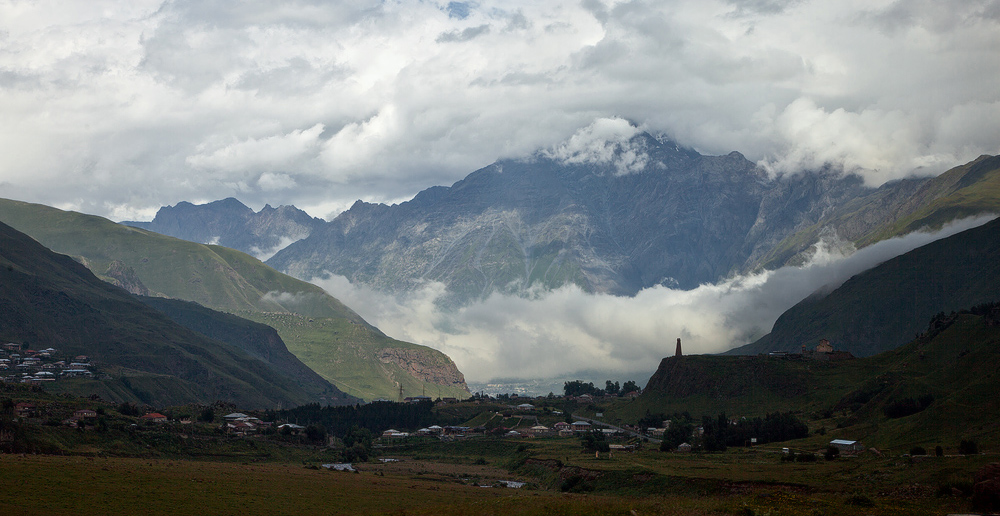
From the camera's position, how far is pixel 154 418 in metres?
179

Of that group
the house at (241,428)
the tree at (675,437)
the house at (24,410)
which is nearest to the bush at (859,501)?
the tree at (675,437)

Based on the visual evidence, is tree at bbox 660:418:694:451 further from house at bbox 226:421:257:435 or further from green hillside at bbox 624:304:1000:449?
house at bbox 226:421:257:435

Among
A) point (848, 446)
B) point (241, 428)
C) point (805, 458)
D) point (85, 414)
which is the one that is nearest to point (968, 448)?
point (805, 458)

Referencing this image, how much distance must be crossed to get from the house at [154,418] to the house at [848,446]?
126222 millimetres

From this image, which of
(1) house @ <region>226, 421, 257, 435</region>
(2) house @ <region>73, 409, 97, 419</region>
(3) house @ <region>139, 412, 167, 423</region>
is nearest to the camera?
(2) house @ <region>73, 409, 97, 419</region>

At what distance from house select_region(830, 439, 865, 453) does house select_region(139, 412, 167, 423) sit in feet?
414

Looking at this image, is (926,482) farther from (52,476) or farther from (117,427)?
(117,427)

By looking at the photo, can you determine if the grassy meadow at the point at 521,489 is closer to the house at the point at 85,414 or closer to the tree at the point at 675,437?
the tree at the point at 675,437

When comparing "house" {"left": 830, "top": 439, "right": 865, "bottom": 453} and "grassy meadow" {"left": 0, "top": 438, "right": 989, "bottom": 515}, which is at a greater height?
"house" {"left": 830, "top": 439, "right": 865, "bottom": 453}

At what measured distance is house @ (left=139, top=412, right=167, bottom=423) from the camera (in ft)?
562

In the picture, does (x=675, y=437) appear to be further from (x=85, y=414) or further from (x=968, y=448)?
(x=85, y=414)

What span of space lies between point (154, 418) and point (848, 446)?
134544 mm

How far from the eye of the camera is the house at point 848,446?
124m

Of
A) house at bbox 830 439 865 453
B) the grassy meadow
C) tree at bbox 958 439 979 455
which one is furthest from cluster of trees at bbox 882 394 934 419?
tree at bbox 958 439 979 455
